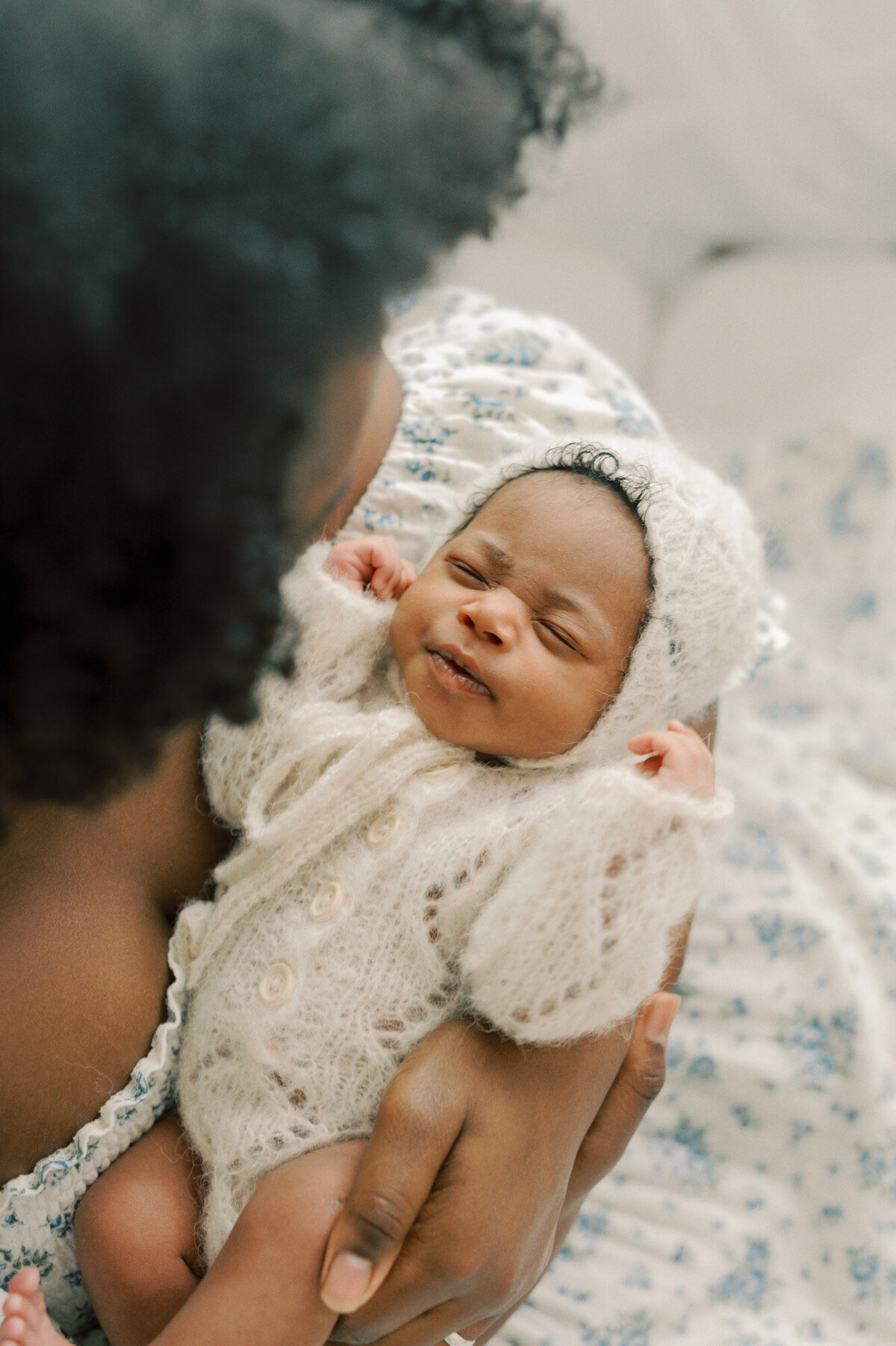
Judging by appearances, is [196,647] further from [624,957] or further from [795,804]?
[795,804]

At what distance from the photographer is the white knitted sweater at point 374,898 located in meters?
0.79

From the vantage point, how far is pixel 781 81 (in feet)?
5.71

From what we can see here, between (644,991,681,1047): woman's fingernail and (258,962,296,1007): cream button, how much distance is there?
0.32 metres

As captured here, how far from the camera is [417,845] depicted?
0.90m

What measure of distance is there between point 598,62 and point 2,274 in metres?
1.57

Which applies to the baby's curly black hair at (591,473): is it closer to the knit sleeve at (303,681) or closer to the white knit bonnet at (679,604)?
the white knit bonnet at (679,604)

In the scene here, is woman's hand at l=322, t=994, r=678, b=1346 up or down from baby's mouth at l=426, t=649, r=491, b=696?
down

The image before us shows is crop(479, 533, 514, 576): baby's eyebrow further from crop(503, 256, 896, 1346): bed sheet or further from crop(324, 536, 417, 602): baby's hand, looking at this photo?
crop(503, 256, 896, 1346): bed sheet

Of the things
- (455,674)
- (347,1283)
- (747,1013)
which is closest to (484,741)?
(455,674)

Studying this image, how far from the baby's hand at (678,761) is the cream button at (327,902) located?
29 cm

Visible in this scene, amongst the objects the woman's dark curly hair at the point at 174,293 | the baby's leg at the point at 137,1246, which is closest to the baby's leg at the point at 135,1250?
the baby's leg at the point at 137,1246

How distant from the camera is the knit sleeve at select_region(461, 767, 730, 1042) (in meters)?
0.78

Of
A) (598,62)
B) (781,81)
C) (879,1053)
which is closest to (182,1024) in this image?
(879,1053)

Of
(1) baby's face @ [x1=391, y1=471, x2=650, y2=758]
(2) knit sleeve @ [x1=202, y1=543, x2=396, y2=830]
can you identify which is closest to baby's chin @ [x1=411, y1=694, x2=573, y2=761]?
(1) baby's face @ [x1=391, y1=471, x2=650, y2=758]
